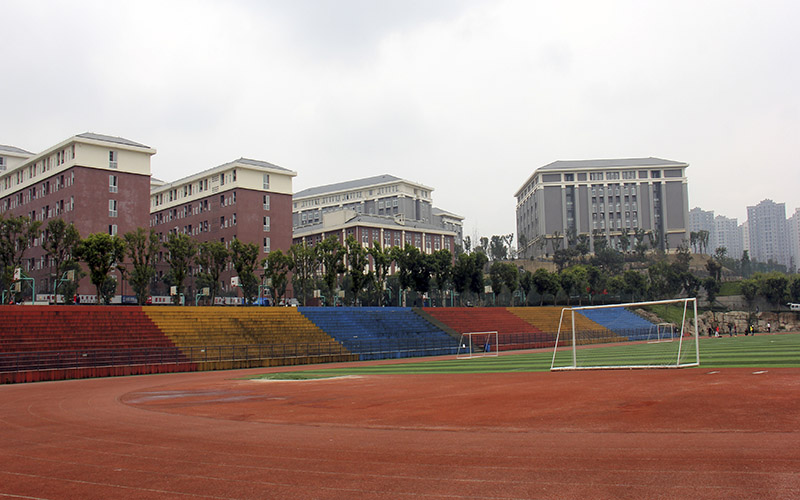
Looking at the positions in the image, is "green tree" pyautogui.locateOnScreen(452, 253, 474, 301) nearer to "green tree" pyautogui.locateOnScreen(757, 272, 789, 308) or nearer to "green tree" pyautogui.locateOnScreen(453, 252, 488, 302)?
"green tree" pyautogui.locateOnScreen(453, 252, 488, 302)

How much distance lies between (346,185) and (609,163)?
68.0m

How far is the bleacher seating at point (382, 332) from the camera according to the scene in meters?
46.9

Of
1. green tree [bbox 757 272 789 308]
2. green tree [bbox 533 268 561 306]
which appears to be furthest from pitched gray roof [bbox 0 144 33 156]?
green tree [bbox 757 272 789 308]

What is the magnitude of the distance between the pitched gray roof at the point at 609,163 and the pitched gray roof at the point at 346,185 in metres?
41.4

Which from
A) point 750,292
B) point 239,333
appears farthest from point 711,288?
point 239,333

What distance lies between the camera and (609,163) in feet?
522

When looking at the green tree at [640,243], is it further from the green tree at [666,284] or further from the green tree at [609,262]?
the green tree at [666,284]

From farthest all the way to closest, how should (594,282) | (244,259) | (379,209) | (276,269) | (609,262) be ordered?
(379,209)
(609,262)
(594,282)
(276,269)
(244,259)

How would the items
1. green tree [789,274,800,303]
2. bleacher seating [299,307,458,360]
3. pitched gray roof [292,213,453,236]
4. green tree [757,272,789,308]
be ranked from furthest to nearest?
pitched gray roof [292,213,453,236] → green tree [789,274,800,303] → green tree [757,272,789,308] → bleacher seating [299,307,458,360]

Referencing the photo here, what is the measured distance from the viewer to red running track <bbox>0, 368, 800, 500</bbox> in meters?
8.03

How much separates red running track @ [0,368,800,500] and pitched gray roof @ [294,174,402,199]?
5096 inches

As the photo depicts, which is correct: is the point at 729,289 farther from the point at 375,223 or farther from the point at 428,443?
the point at 428,443

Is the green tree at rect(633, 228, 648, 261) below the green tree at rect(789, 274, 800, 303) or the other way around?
the other way around

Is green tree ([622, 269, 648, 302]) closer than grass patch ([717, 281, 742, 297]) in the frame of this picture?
Yes
